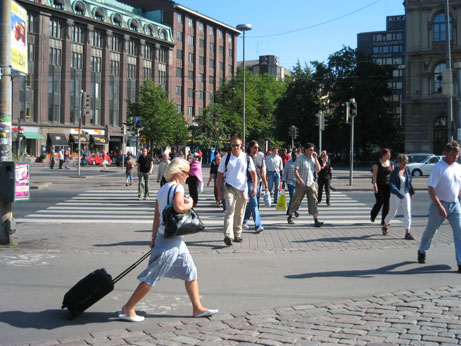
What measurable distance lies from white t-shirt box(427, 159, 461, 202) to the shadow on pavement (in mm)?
4514

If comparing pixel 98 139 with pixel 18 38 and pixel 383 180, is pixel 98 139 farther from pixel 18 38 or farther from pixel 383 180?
pixel 383 180

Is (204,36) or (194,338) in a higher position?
(204,36)

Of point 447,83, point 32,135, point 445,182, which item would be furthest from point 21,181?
point 32,135

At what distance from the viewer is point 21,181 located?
8.98 metres

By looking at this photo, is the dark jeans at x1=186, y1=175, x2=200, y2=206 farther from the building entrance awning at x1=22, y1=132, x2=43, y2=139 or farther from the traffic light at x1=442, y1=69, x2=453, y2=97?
the building entrance awning at x1=22, y1=132, x2=43, y2=139

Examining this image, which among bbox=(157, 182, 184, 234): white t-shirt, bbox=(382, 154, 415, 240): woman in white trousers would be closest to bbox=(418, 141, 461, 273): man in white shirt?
bbox=(382, 154, 415, 240): woman in white trousers

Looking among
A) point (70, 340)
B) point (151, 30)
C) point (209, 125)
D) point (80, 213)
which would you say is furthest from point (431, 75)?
point (70, 340)

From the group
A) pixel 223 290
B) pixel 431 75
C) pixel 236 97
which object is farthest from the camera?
pixel 236 97

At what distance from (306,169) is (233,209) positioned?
2.96 metres

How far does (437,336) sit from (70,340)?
10.2 ft

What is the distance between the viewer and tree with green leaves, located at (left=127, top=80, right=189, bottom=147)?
58844 millimetres

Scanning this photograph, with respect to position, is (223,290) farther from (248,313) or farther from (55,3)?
(55,3)

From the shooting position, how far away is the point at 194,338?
14.7 ft

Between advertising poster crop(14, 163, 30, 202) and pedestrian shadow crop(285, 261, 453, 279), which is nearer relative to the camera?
pedestrian shadow crop(285, 261, 453, 279)
